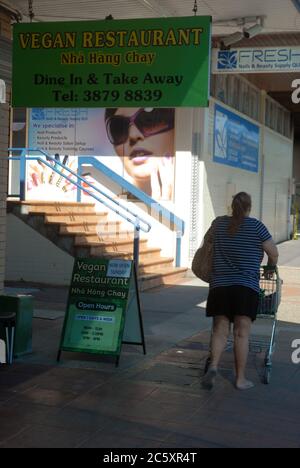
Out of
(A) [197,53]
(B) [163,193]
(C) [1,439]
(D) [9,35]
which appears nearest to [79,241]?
(B) [163,193]

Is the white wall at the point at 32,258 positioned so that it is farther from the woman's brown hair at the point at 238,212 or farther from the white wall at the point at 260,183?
the woman's brown hair at the point at 238,212

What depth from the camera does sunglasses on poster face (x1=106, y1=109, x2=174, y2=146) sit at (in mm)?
14180

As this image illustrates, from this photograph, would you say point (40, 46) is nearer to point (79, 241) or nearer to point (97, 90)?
point (97, 90)

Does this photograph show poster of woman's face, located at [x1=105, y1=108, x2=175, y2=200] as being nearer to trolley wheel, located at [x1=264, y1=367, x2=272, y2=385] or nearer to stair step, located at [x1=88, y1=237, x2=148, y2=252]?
stair step, located at [x1=88, y1=237, x2=148, y2=252]

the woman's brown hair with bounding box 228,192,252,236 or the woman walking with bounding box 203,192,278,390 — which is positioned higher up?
the woman's brown hair with bounding box 228,192,252,236

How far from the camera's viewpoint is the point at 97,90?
7527 millimetres

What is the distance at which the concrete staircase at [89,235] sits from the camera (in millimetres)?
12086

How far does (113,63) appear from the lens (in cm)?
747

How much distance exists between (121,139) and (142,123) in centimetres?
57

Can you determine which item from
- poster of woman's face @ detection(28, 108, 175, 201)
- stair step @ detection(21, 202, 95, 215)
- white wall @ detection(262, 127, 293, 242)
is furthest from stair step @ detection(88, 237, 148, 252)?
white wall @ detection(262, 127, 293, 242)

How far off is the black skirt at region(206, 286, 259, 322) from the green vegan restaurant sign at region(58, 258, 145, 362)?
1059 mm

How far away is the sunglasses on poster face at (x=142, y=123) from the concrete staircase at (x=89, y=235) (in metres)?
1.63

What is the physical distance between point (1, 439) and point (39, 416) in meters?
0.54

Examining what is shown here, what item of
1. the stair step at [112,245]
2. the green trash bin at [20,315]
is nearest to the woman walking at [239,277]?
the green trash bin at [20,315]
